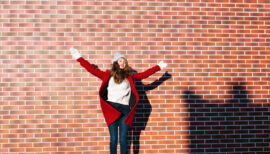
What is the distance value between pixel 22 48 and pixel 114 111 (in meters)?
1.93

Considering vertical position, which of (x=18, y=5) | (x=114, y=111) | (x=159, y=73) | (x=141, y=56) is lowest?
(x=114, y=111)

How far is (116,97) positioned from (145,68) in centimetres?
93

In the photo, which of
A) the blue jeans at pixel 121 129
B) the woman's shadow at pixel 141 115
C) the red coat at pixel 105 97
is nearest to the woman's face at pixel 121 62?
the red coat at pixel 105 97

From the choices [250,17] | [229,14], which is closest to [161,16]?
[229,14]

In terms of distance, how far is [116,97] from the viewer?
151 inches

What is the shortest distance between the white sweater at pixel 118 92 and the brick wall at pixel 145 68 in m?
0.63

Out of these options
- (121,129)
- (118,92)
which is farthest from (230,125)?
(118,92)

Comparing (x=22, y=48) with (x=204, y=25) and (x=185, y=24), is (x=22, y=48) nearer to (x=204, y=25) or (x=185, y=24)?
(x=185, y=24)

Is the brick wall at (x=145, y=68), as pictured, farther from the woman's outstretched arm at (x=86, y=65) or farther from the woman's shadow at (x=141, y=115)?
the woman's outstretched arm at (x=86, y=65)

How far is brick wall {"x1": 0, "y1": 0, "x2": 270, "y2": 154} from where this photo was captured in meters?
4.34

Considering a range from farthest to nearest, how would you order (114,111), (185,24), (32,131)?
(185,24) < (32,131) < (114,111)

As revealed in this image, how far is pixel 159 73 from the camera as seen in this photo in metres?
4.56

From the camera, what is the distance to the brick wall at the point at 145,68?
434cm

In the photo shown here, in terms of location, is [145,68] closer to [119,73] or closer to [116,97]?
[119,73]
